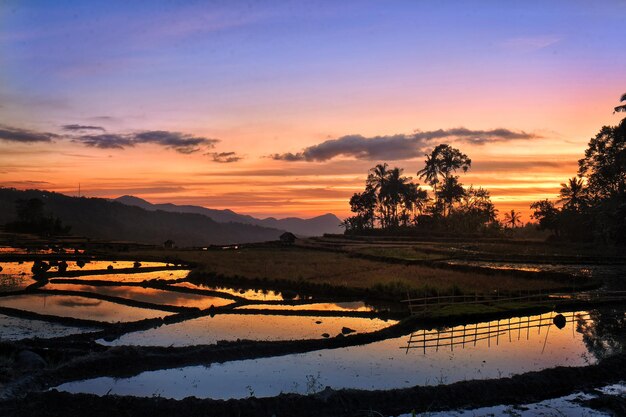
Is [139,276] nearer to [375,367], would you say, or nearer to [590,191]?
[375,367]

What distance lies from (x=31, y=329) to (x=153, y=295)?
28.7ft

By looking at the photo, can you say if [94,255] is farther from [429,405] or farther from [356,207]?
[356,207]

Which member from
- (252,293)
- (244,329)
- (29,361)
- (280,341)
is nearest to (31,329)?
(29,361)

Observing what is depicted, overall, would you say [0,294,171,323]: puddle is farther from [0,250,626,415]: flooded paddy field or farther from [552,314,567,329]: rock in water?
[552,314,567,329]: rock in water

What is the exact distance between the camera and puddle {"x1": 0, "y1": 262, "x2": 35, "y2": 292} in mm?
28225

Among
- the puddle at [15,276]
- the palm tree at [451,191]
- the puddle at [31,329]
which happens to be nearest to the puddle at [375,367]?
the puddle at [31,329]

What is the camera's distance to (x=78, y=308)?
23.5 m

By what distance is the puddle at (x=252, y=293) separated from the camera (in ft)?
86.3

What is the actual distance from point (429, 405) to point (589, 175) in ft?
192

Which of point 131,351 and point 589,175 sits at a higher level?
point 589,175

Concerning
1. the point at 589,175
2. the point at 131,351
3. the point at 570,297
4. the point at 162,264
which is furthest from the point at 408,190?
the point at 131,351

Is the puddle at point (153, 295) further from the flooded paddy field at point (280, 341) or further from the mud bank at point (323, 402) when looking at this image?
the mud bank at point (323, 402)

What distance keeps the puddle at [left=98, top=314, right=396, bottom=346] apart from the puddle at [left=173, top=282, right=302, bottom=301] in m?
4.52

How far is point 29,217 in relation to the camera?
76812 millimetres
